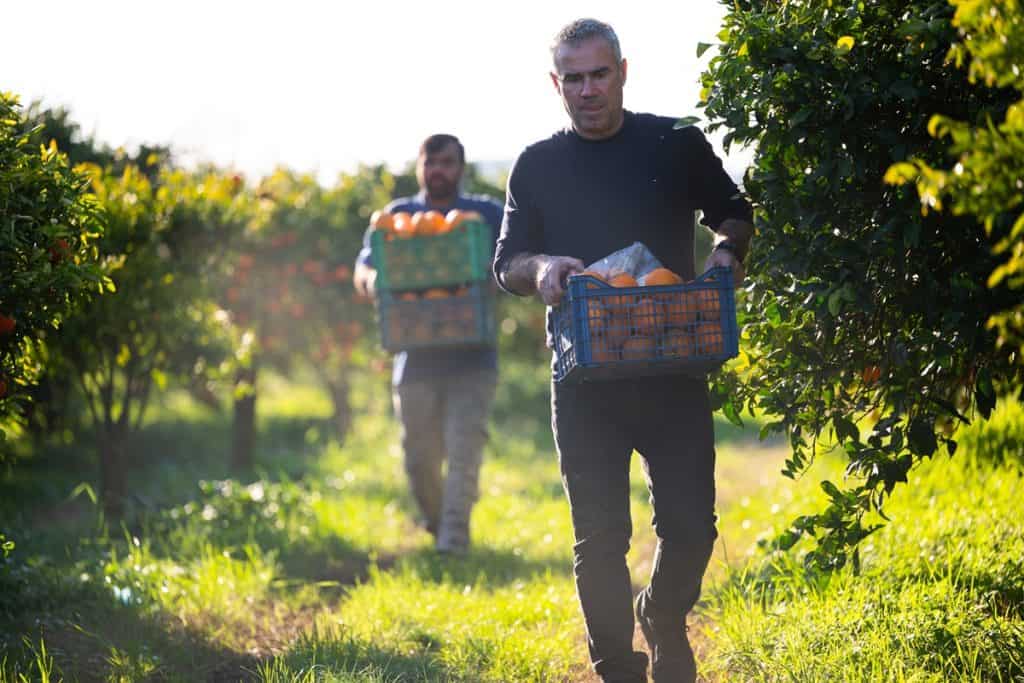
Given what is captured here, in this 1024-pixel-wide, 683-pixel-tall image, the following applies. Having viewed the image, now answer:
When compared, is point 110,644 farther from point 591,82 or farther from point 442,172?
point 442,172

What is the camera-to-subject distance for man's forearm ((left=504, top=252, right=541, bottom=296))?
3709mm

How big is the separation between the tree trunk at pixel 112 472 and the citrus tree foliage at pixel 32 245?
324 cm

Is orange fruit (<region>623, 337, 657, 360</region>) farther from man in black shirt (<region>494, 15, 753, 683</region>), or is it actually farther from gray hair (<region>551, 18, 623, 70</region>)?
gray hair (<region>551, 18, 623, 70</region>)

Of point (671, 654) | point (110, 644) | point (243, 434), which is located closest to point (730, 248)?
point (671, 654)

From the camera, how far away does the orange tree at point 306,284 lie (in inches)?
430

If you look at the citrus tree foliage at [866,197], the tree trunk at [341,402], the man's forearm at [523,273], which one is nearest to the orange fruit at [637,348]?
the man's forearm at [523,273]

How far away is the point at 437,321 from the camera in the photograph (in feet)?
20.9

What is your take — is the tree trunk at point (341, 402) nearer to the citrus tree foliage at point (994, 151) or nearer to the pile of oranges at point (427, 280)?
the pile of oranges at point (427, 280)

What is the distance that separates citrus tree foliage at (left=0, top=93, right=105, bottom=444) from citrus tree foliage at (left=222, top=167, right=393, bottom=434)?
6.40 m

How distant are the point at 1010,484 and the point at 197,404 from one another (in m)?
10.9

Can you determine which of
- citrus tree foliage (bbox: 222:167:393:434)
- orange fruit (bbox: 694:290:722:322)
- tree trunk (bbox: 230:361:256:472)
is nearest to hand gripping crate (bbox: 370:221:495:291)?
orange fruit (bbox: 694:290:722:322)

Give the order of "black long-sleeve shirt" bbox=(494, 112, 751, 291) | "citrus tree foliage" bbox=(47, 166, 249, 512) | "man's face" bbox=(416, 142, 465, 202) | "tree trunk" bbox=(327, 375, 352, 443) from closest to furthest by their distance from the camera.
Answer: "black long-sleeve shirt" bbox=(494, 112, 751, 291)
"man's face" bbox=(416, 142, 465, 202)
"citrus tree foliage" bbox=(47, 166, 249, 512)
"tree trunk" bbox=(327, 375, 352, 443)

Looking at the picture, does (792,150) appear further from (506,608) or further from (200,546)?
(200,546)

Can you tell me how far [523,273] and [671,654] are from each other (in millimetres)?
1336
